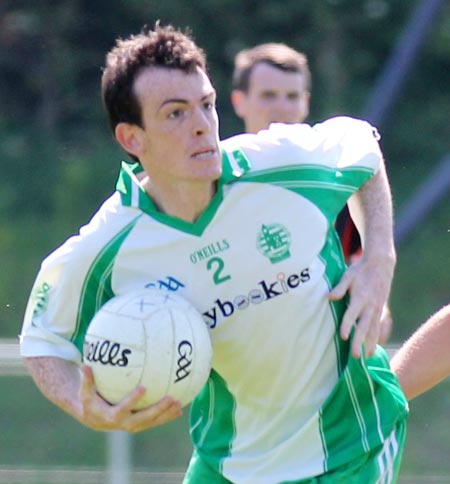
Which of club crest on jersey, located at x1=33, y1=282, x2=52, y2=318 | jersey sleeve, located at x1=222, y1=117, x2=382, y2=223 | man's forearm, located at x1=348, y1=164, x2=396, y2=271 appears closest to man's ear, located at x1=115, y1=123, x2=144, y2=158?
jersey sleeve, located at x1=222, y1=117, x2=382, y2=223

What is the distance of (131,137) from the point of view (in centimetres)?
447

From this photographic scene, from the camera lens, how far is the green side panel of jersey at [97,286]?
422cm

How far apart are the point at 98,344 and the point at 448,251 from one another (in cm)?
891

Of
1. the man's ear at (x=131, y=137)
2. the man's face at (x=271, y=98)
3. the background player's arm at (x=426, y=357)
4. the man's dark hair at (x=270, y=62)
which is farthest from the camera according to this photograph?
the man's dark hair at (x=270, y=62)

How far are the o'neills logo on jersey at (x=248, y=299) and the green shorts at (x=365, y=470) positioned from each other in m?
0.48

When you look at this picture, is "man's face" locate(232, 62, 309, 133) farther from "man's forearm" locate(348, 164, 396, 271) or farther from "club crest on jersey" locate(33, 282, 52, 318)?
"club crest on jersey" locate(33, 282, 52, 318)

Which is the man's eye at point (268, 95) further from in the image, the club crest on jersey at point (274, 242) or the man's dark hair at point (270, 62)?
the club crest on jersey at point (274, 242)

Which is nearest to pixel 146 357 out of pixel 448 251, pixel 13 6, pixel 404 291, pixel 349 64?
pixel 404 291

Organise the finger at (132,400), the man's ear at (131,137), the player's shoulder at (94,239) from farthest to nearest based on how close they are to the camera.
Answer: the man's ear at (131,137) < the player's shoulder at (94,239) < the finger at (132,400)

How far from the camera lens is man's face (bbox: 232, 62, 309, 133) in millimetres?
6711

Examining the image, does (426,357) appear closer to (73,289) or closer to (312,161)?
(312,161)

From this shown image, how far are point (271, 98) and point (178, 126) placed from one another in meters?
2.63

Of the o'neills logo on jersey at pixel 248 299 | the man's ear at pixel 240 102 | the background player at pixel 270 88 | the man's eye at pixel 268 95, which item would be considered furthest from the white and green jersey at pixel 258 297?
the man's ear at pixel 240 102

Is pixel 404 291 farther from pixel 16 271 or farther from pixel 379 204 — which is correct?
pixel 379 204
